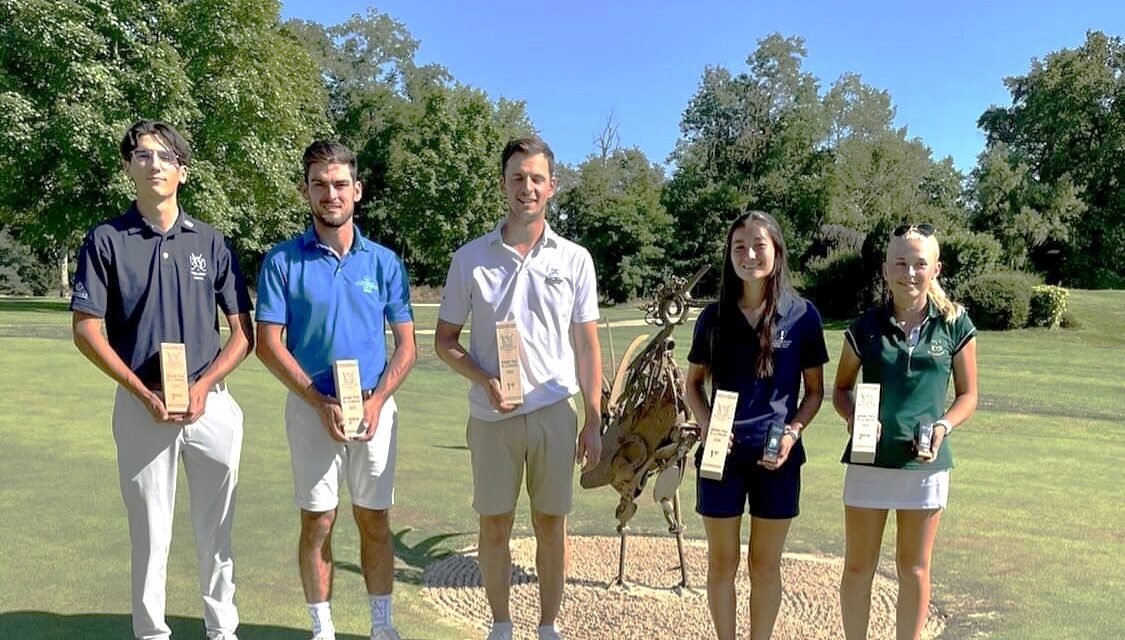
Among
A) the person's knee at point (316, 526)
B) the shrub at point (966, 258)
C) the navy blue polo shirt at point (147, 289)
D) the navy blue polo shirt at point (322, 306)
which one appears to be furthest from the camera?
the shrub at point (966, 258)

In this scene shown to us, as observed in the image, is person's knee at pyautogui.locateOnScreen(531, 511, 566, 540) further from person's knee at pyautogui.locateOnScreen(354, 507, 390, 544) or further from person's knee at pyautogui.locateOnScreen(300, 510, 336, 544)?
person's knee at pyautogui.locateOnScreen(300, 510, 336, 544)

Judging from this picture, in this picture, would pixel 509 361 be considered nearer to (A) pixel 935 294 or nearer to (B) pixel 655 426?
(B) pixel 655 426

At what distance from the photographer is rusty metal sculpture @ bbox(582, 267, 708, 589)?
192 inches

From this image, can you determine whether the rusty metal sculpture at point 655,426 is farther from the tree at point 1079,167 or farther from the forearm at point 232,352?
the tree at point 1079,167

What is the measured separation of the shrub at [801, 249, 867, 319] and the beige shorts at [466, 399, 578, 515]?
31913 mm

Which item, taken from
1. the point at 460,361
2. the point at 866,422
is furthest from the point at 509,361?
the point at 866,422

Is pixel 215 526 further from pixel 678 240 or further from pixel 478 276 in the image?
pixel 678 240

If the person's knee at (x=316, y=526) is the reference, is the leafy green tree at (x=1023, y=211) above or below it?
above

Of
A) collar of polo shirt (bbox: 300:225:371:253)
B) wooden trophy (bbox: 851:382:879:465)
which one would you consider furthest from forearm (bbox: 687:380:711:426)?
collar of polo shirt (bbox: 300:225:371:253)

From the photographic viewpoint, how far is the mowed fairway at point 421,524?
4562 millimetres

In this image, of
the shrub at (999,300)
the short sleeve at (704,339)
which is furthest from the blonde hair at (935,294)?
the shrub at (999,300)

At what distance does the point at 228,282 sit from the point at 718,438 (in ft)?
7.30

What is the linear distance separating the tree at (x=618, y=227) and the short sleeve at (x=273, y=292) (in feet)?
148

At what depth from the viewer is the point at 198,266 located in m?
3.82
